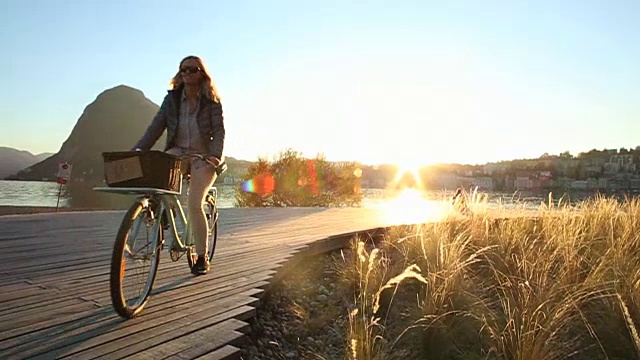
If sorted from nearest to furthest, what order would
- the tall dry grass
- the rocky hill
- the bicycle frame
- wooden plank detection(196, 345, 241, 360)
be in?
wooden plank detection(196, 345, 241, 360), the tall dry grass, the bicycle frame, the rocky hill

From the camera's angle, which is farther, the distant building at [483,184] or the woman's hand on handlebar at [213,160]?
the distant building at [483,184]

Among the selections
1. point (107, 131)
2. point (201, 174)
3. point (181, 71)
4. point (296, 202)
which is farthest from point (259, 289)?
point (107, 131)

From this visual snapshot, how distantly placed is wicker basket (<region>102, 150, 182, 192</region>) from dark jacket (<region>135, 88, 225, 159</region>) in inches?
28.1

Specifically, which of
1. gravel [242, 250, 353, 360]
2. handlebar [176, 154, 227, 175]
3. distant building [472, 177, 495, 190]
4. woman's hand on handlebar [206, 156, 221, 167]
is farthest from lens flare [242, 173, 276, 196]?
woman's hand on handlebar [206, 156, 221, 167]

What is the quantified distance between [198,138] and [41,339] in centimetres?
168

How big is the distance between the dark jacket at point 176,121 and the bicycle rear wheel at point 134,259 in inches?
30.9

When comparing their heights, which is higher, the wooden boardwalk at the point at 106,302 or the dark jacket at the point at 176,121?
the dark jacket at the point at 176,121

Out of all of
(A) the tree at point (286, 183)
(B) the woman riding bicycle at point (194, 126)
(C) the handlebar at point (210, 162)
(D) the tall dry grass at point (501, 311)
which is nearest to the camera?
(D) the tall dry grass at point (501, 311)

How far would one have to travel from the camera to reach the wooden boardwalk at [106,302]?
84.6 inches

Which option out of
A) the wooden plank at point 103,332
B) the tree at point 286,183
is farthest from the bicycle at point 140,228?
the tree at point 286,183

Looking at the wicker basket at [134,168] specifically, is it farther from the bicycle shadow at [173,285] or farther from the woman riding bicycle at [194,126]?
the bicycle shadow at [173,285]

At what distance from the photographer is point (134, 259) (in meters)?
2.58

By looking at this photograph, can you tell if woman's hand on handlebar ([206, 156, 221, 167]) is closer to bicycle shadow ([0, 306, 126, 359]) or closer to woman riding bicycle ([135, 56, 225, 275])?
woman riding bicycle ([135, 56, 225, 275])

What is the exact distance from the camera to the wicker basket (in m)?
2.51
